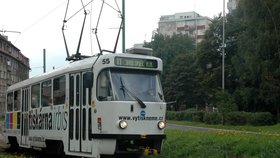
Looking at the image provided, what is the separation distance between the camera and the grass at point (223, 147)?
13.5 m

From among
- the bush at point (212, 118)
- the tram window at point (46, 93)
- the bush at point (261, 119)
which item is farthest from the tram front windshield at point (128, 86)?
the bush at point (212, 118)

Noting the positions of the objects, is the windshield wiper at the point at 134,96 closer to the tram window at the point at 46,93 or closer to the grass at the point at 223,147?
the grass at the point at 223,147

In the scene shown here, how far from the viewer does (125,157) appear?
1390 cm

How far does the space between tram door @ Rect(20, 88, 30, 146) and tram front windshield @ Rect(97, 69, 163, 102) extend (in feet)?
24.0

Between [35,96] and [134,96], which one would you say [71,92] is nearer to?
[134,96]

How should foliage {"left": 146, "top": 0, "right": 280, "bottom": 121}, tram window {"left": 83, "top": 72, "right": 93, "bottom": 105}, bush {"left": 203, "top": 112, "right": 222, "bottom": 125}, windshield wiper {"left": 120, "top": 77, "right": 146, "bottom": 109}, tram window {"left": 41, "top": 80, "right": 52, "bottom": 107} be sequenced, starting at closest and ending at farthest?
windshield wiper {"left": 120, "top": 77, "right": 146, "bottom": 109}
tram window {"left": 83, "top": 72, "right": 93, "bottom": 105}
tram window {"left": 41, "top": 80, "right": 52, "bottom": 107}
foliage {"left": 146, "top": 0, "right": 280, "bottom": 121}
bush {"left": 203, "top": 112, "right": 222, "bottom": 125}

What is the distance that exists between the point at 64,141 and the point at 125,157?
2491 millimetres

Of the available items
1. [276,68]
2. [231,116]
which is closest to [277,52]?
[276,68]

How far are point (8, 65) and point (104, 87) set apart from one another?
105m

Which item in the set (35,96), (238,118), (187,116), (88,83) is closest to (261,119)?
(238,118)

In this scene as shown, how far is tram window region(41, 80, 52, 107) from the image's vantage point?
17.3 m

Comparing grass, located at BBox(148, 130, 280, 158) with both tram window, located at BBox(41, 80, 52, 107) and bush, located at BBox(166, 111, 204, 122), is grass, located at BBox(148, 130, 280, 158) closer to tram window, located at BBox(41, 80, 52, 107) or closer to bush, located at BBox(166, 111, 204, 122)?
tram window, located at BBox(41, 80, 52, 107)

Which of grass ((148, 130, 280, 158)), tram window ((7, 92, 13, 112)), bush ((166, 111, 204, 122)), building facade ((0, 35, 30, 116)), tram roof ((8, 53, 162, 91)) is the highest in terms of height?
building facade ((0, 35, 30, 116))

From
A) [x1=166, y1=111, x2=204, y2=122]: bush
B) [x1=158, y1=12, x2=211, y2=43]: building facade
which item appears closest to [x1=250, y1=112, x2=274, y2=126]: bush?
[x1=166, y1=111, x2=204, y2=122]: bush
